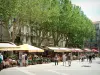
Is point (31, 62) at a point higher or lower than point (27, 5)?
lower

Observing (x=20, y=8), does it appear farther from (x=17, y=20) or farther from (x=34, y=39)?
(x=34, y=39)

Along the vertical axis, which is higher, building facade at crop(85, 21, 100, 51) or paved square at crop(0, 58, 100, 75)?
building facade at crop(85, 21, 100, 51)

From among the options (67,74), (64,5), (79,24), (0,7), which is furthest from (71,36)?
(67,74)

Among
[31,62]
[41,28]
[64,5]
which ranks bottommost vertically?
[31,62]

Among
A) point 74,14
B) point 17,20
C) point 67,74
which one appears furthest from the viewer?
point 74,14

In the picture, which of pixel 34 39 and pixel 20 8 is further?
pixel 34 39

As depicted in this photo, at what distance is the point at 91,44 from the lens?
134 metres

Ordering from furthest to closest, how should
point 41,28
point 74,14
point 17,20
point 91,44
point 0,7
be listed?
1. point 91,44
2. point 74,14
3. point 41,28
4. point 17,20
5. point 0,7

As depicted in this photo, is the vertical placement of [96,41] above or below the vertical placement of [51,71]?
above

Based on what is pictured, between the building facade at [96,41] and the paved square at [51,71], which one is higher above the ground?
the building facade at [96,41]

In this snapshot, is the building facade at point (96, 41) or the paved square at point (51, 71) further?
the building facade at point (96, 41)

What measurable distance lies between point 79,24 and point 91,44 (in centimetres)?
6955

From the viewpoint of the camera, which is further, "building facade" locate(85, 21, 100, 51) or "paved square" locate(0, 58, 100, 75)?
"building facade" locate(85, 21, 100, 51)

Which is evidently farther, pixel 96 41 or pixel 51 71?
pixel 96 41
